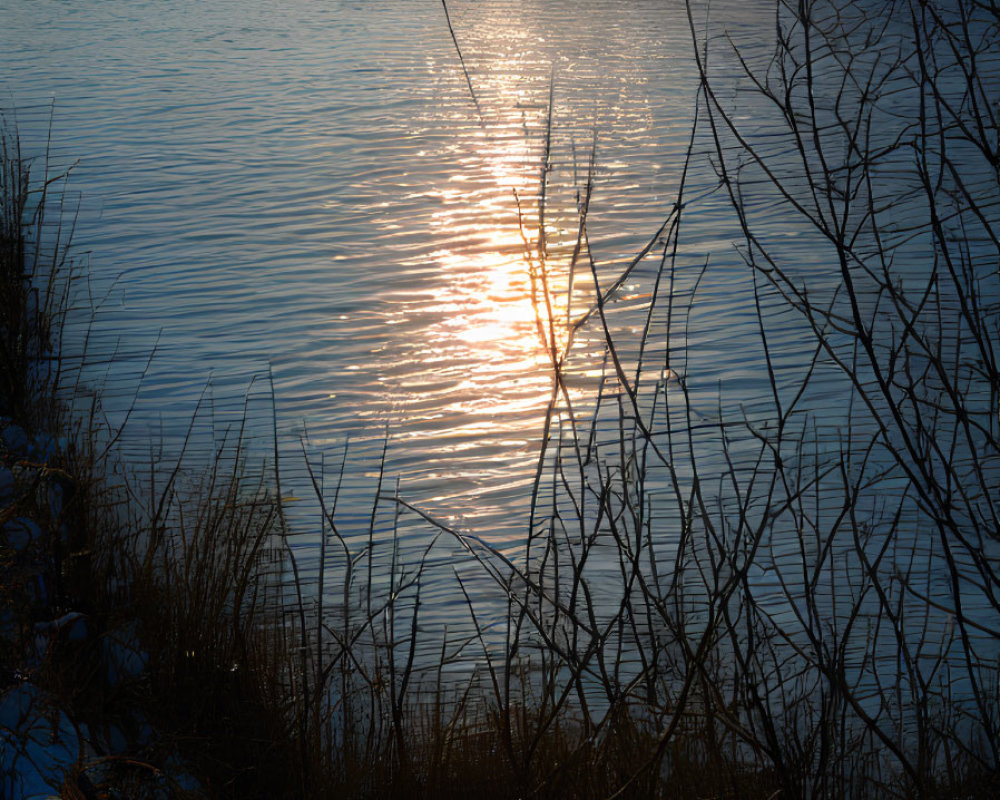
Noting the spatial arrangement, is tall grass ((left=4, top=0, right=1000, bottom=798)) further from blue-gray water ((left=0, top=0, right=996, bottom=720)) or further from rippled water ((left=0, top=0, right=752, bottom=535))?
rippled water ((left=0, top=0, right=752, bottom=535))

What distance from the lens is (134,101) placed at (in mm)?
5113

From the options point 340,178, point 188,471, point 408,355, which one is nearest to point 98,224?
point 340,178

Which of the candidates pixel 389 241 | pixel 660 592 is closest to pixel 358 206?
pixel 389 241

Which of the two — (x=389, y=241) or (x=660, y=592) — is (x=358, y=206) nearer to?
(x=389, y=241)

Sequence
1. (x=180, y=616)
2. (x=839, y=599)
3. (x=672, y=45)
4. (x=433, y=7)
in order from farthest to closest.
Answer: (x=433, y=7), (x=672, y=45), (x=839, y=599), (x=180, y=616)

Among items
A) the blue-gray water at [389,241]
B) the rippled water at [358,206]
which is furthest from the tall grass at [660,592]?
the rippled water at [358,206]

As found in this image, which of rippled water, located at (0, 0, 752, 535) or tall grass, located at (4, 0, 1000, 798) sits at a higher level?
rippled water, located at (0, 0, 752, 535)

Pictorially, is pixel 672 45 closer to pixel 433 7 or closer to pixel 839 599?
pixel 433 7

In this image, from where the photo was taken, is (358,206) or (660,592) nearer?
(660,592)

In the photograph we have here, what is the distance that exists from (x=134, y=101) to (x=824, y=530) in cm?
439

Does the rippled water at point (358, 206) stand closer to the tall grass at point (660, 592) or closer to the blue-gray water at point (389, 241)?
the blue-gray water at point (389, 241)

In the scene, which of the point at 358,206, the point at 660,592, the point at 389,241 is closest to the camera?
the point at 660,592

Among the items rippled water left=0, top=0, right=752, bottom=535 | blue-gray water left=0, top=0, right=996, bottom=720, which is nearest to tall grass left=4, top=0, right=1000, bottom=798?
blue-gray water left=0, top=0, right=996, bottom=720

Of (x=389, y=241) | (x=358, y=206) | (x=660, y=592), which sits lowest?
(x=660, y=592)
